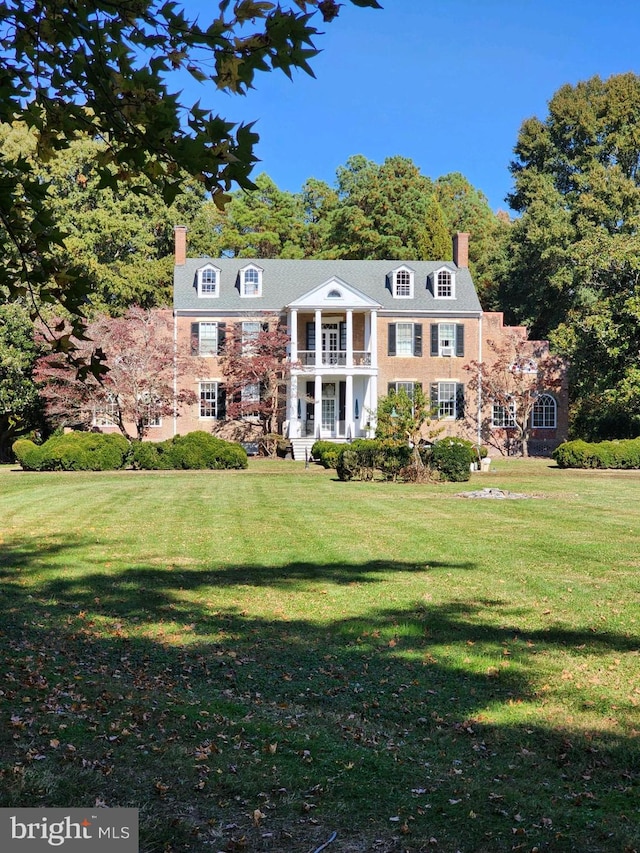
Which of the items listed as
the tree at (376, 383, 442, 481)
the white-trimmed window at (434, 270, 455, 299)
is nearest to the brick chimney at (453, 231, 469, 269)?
the white-trimmed window at (434, 270, 455, 299)

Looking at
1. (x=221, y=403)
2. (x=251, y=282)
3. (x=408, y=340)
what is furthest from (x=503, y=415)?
Result: (x=251, y=282)

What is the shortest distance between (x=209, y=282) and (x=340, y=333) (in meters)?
6.20

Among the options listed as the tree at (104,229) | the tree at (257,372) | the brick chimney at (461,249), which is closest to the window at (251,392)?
the tree at (257,372)

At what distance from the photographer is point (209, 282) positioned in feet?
125

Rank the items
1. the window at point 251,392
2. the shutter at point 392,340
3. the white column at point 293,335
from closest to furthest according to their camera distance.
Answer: the window at point 251,392, the white column at point 293,335, the shutter at point 392,340

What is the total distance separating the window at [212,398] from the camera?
37.3 m

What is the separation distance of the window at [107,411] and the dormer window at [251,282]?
8.21 meters

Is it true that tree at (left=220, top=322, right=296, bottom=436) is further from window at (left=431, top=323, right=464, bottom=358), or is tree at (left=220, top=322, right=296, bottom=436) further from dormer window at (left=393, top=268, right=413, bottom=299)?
window at (left=431, top=323, right=464, bottom=358)

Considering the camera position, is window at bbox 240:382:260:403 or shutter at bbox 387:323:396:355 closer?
window at bbox 240:382:260:403

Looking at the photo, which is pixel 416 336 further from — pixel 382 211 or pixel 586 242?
pixel 382 211

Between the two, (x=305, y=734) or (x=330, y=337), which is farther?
(x=330, y=337)

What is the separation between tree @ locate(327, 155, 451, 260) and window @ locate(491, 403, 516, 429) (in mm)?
11430

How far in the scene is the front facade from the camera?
3662 cm

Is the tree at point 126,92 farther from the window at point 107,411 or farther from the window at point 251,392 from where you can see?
the window at point 251,392
